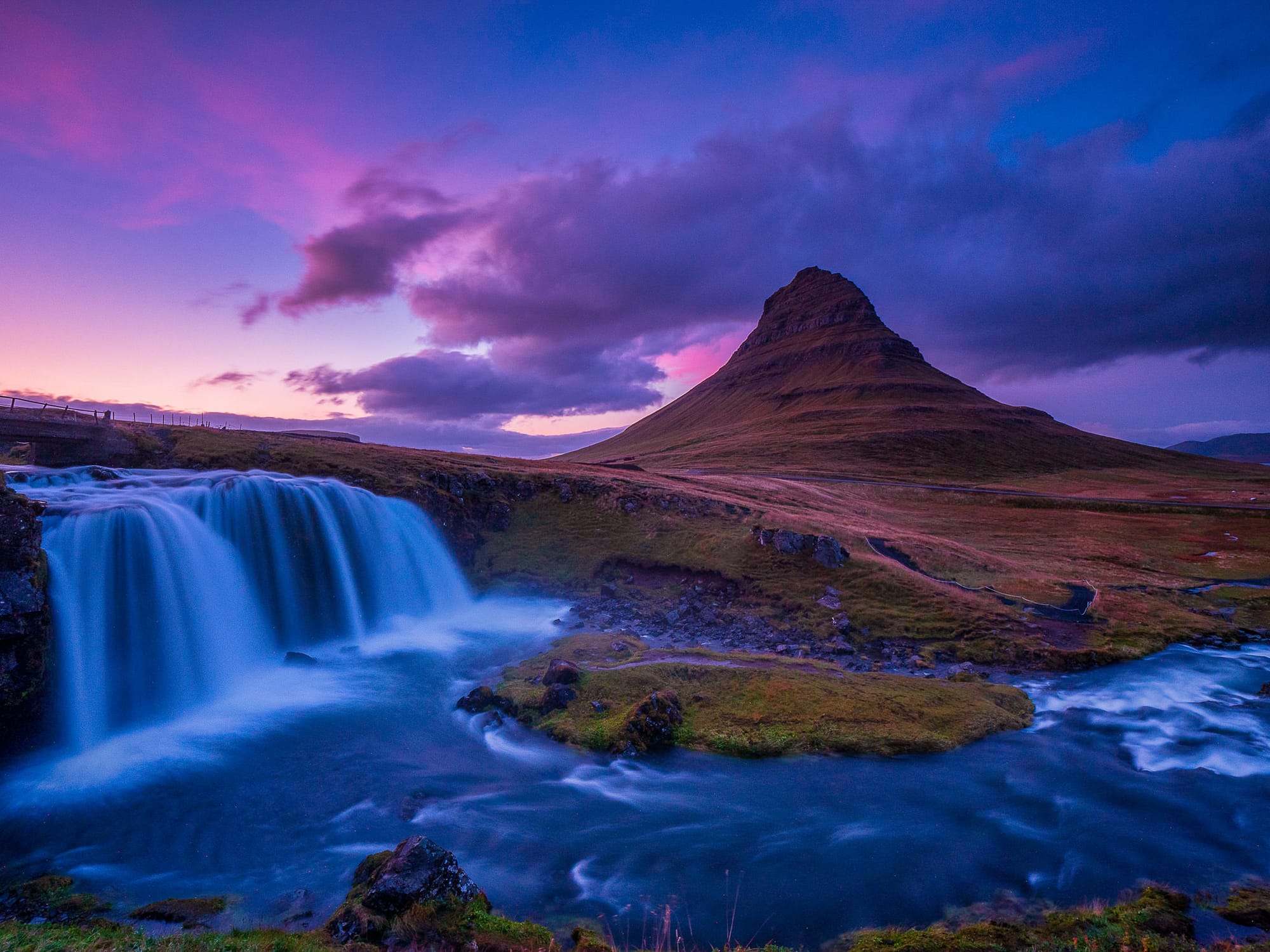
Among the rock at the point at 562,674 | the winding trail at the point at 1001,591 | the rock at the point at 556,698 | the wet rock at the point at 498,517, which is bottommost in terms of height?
the rock at the point at 556,698

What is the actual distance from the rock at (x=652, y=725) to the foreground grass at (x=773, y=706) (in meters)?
0.07

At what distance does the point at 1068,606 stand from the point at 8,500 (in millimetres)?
42118

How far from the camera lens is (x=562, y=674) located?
19.9 meters

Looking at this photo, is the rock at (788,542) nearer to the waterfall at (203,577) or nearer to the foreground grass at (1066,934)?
the waterfall at (203,577)

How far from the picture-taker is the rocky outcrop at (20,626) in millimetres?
15602

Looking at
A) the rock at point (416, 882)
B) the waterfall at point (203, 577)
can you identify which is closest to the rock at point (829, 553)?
the waterfall at point (203, 577)

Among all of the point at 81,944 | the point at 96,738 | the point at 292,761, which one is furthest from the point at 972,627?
the point at 96,738

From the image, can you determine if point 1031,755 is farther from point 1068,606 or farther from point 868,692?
point 1068,606

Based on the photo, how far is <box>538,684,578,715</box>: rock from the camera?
19.0 m

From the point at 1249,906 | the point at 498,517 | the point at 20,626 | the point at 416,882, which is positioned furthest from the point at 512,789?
the point at 498,517

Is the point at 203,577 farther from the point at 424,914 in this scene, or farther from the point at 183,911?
the point at 424,914

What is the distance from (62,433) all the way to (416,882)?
124 feet

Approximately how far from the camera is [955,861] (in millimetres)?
12453

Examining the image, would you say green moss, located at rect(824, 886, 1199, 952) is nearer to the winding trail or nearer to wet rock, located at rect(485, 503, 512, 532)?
the winding trail
